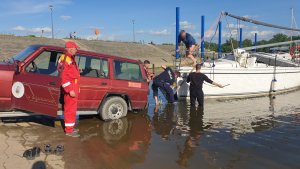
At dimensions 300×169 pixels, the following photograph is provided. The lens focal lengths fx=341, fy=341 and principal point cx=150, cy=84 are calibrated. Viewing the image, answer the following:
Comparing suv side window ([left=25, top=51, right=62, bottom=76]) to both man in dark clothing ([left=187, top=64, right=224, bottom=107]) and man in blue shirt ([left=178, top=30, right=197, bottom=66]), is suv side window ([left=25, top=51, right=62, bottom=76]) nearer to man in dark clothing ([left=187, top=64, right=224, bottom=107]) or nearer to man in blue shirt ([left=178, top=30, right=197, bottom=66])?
man in dark clothing ([left=187, top=64, right=224, bottom=107])

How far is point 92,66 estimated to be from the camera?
891 cm

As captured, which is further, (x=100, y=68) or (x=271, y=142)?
(x=100, y=68)

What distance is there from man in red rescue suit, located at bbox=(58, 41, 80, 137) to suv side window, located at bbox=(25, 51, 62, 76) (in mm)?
736

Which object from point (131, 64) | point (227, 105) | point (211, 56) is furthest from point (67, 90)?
point (211, 56)

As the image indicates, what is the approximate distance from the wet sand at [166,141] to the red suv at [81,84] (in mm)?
476

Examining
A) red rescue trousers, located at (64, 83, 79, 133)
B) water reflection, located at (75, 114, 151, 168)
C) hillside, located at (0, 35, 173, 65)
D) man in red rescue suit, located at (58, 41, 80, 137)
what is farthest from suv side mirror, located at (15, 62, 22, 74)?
hillside, located at (0, 35, 173, 65)

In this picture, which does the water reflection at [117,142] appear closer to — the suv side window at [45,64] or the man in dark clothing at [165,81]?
the suv side window at [45,64]

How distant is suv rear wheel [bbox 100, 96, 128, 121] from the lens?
905 cm

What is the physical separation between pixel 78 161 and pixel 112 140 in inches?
62.5

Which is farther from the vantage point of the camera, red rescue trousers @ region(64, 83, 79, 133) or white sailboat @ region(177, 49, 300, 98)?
white sailboat @ region(177, 49, 300, 98)

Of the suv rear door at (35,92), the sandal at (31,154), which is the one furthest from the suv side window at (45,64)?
the sandal at (31,154)

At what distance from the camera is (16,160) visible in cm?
568

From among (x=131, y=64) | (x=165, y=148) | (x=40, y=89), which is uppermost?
(x=131, y=64)

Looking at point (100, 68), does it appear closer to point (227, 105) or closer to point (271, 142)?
point (271, 142)
